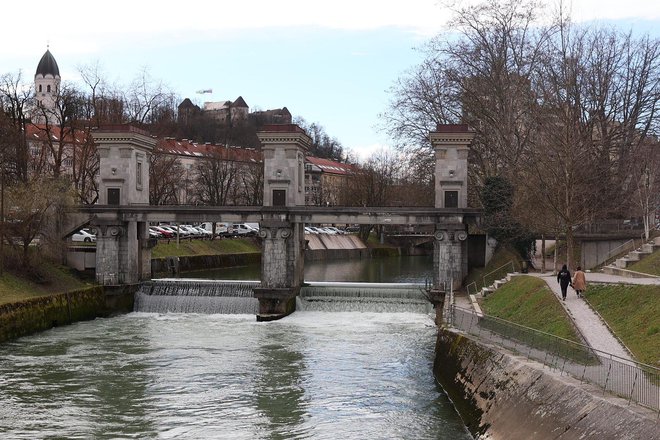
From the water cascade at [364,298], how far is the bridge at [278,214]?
35.4 inches

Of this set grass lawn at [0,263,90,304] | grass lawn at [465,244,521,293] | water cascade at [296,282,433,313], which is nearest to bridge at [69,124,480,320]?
grass lawn at [465,244,521,293]

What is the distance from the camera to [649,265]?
3206 cm

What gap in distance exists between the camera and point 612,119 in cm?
5078

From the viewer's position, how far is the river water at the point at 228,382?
21.0 metres

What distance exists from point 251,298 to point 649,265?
1985 cm

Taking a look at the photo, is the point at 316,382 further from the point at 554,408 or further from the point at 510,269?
the point at 510,269

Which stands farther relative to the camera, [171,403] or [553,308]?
[553,308]

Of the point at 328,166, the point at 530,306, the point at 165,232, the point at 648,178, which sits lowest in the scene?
the point at 530,306

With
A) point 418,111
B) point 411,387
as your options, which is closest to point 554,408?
point 411,387

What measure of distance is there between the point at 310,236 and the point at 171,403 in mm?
68859

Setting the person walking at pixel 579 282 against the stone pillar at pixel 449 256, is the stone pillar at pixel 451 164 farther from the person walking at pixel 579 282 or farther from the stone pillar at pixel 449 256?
the person walking at pixel 579 282

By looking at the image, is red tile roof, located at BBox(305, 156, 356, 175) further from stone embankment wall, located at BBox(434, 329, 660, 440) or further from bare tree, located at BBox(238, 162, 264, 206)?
stone embankment wall, located at BBox(434, 329, 660, 440)

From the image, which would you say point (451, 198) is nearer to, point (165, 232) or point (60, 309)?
point (60, 309)

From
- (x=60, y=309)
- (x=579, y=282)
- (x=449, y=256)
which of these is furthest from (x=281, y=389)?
(x=449, y=256)
